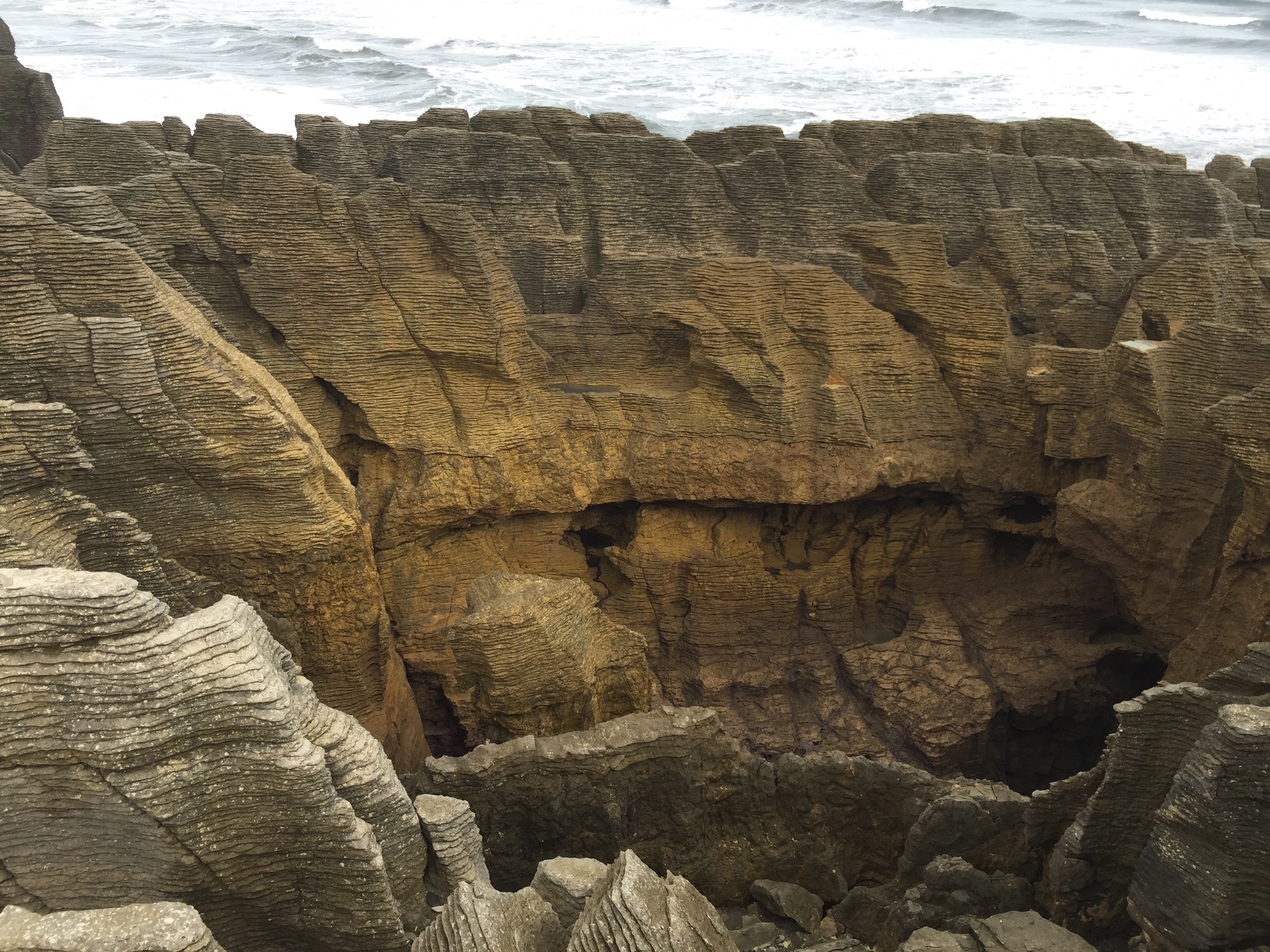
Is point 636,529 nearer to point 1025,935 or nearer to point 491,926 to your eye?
point 1025,935

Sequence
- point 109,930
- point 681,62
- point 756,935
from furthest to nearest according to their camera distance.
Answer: point 681,62 < point 756,935 < point 109,930

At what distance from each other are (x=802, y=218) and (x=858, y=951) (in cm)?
847

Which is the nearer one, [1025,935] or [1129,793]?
[1025,935]

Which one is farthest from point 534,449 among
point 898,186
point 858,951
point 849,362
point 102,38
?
point 102,38

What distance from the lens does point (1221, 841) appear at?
6.81 m

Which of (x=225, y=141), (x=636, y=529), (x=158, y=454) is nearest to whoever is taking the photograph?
(x=158, y=454)

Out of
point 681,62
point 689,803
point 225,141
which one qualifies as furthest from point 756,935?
point 681,62

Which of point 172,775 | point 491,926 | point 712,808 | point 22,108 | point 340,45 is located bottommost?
point 712,808

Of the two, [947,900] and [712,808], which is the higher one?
[947,900]

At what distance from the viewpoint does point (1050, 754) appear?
13.1 metres

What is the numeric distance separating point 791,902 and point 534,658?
319cm

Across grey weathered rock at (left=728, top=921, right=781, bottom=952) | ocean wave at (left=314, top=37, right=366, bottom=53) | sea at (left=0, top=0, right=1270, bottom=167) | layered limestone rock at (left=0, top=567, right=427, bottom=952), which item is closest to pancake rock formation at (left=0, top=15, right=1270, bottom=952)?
layered limestone rock at (left=0, top=567, right=427, bottom=952)

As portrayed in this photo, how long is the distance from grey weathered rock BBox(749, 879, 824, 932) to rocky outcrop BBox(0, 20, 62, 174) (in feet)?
42.2

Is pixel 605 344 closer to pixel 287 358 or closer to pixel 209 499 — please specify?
pixel 287 358
